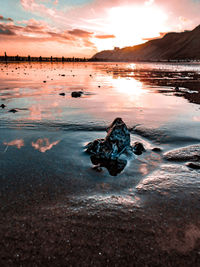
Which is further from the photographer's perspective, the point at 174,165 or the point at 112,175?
the point at 174,165

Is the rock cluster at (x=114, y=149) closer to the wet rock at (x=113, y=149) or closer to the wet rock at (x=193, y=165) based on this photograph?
the wet rock at (x=113, y=149)

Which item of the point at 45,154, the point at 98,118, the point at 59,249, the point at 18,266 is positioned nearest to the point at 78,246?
the point at 59,249

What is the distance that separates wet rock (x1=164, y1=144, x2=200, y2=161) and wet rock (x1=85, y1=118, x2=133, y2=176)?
0.83 m

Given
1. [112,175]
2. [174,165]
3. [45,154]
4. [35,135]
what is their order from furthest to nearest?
[35,135], [45,154], [174,165], [112,175]

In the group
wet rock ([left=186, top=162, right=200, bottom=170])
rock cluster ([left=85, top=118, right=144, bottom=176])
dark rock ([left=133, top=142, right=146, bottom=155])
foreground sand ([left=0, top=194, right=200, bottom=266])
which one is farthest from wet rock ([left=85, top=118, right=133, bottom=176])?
foreground sand ([left=0, top=194, right=200, bottom=266])

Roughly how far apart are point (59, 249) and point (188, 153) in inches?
126

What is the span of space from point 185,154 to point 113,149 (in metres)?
1.54

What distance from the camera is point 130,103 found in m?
9.22

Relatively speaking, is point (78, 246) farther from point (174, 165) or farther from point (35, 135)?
point (35, 135)

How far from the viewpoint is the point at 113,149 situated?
3857mm

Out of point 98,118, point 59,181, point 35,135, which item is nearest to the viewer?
point 59,181

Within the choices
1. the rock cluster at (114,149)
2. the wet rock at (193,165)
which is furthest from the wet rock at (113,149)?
the wet rock at (193,165)

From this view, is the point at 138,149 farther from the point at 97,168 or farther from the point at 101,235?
the point at 101,235

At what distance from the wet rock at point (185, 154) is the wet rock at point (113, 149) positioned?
83cm
